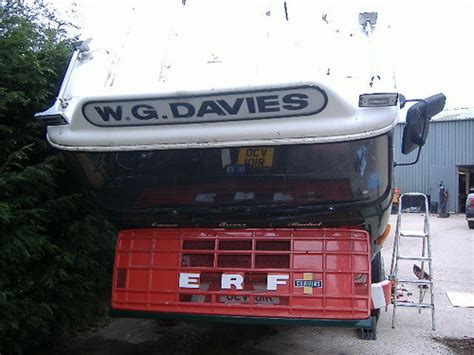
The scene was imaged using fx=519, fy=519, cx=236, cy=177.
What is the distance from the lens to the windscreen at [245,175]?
3881mm

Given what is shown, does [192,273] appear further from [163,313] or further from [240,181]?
[240,181]

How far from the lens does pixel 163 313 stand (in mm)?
4211

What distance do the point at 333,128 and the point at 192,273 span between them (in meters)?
1.74

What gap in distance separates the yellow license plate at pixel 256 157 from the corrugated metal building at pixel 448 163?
87.7ft

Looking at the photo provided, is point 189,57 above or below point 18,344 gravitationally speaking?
above

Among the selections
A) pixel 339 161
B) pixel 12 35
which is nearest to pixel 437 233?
pixel 339 161

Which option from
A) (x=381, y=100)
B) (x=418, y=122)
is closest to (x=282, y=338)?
(x=418, y=122)

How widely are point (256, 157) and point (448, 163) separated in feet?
94.7

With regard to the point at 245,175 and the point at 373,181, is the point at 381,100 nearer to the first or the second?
the point at 373,181

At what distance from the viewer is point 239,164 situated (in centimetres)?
408

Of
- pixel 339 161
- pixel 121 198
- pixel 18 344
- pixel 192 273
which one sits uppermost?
pixel 339 161

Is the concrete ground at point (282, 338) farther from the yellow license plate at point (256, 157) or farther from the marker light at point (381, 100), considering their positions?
the marker light at point (381, 100)

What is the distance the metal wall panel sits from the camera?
2966cm

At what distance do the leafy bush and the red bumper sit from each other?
0.49 meters
